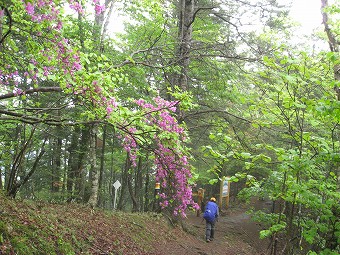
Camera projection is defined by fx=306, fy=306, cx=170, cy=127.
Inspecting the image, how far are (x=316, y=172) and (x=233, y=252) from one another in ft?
26.8

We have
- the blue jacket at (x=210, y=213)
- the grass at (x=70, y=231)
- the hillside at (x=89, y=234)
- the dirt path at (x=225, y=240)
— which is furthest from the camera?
the blue jacket at (x=210, y=213)

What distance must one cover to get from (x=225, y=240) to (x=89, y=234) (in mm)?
8448

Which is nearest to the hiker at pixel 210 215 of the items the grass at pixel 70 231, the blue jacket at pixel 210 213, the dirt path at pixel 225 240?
the blue jacket at pixel 210 213

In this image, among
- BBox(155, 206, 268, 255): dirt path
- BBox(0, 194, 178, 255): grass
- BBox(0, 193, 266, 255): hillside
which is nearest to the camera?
BBox(0, 194, 178, 255): grass

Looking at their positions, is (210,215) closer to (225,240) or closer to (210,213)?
(210,213)

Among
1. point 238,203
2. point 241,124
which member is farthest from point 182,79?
point 238,203

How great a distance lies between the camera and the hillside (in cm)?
485

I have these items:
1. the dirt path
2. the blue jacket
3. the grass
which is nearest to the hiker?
the blue jacket

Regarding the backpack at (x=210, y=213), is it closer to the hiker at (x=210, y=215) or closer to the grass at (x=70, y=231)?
the hiker at (x=210, y=215)

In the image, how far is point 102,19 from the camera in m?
11.4

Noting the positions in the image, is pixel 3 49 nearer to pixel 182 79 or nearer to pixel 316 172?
pixel 316 172

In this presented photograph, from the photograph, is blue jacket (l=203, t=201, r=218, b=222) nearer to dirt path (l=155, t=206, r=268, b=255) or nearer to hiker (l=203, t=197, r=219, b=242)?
hiker (l=203, t=197, r=219, b=242)

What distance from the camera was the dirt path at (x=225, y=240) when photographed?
986 centimetres

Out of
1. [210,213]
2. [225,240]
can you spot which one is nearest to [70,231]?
[210,213]
